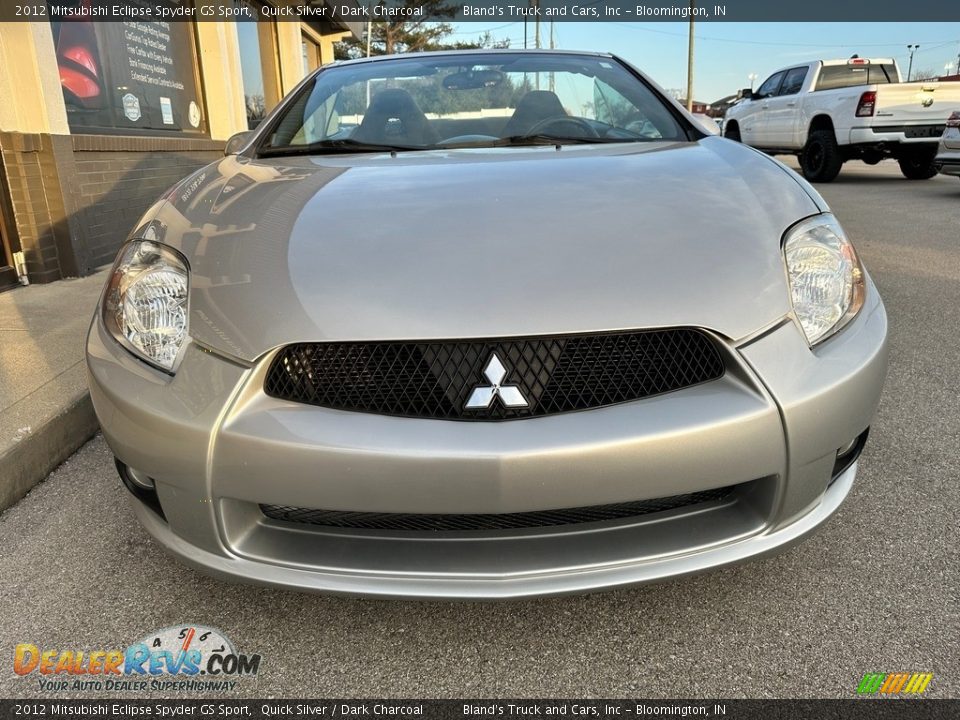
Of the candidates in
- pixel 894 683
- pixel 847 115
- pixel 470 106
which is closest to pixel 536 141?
pixel 470 106

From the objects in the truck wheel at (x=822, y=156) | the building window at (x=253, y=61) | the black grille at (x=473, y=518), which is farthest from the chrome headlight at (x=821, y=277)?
the truck wheel at (x=822, y=156)

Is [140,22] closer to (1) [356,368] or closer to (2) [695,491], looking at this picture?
(1) [356,368]

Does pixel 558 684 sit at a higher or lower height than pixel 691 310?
lower

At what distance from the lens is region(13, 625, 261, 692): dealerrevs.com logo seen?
56.6 inches

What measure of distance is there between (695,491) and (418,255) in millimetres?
719

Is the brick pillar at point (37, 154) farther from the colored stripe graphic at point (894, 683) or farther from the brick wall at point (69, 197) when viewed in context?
the colored stripe graphic at point (894, 683)

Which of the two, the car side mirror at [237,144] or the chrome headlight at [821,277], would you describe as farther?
the car side mirror at [237,144]

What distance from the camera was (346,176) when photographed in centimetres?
192

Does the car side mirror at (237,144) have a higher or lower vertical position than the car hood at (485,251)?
higher

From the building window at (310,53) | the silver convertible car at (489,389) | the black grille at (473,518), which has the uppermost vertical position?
the building window at (310,53)

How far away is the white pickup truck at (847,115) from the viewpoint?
30.7 feet

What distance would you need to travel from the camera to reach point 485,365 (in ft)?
4.36

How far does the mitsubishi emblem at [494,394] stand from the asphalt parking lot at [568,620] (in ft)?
1.42

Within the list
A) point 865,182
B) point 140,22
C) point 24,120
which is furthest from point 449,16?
point 24,120
